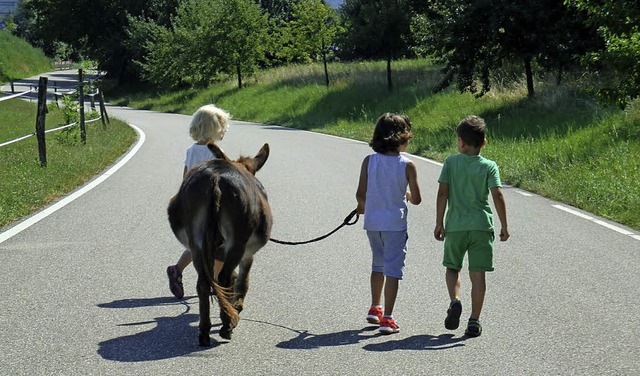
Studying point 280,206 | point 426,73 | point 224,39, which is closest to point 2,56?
point 224,39

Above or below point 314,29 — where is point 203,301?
below

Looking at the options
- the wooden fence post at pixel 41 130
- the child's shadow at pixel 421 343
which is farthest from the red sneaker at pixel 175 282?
the wooden fence post at pixel 41 130

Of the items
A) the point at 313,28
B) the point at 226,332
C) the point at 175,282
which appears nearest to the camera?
the point at 226,332

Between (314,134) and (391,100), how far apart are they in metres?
6.30

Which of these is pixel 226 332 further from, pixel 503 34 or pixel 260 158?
pixel 503 34

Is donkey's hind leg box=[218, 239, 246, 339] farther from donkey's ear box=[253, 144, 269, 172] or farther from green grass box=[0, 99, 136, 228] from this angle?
green grass box=[0, 99, 136, 228]

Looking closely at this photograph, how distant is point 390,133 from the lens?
6.38 m

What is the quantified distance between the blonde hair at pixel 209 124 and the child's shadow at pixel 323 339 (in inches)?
63.3

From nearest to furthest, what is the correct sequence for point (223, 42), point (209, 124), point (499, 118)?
point (209, 124) < point (499, 118) < point (223, 42)

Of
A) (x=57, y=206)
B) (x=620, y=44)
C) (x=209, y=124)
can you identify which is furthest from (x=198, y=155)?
(x=620, y=44)

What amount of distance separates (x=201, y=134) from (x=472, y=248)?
209 centimetres

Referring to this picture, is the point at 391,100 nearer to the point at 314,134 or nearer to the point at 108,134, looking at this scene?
the point at 314,134

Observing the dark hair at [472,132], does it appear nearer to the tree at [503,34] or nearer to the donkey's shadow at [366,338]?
the donkey's shadow at [366,338]

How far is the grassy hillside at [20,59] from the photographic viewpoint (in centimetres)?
8693
